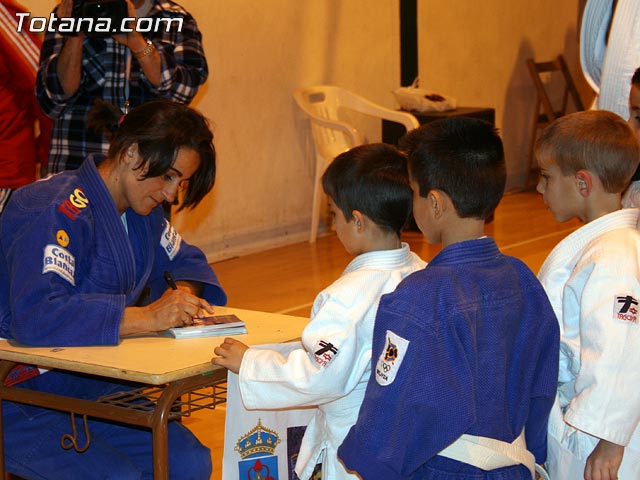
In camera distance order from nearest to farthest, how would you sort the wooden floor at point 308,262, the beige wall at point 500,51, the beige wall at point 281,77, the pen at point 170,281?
the pen at point 170,281
the wooden floor at point 308,262
the beige wall at point 281,77
the beige wall at point 500,51

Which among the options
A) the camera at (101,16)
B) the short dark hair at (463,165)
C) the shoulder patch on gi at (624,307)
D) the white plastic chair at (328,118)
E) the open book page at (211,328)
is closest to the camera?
the short dark hair at (463,165)

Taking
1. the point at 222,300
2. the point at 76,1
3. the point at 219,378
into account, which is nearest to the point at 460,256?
the point at 219,378

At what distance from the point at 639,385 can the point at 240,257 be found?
15.3 ft

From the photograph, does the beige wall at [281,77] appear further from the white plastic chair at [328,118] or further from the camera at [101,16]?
the camera at [101,16]

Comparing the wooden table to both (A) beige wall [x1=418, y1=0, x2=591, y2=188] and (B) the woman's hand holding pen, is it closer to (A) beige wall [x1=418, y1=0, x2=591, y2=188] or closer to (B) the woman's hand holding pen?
(B) the woman's hand holding pen

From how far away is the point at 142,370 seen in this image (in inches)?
83.5

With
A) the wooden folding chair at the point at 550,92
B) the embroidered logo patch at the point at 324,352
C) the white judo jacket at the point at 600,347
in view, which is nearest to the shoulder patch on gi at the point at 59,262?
the embroidered logo patch at the point at 324,352

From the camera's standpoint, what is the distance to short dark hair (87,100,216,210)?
8.21 ft

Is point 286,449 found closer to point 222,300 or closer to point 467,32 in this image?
point 222,300

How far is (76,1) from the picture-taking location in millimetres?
3721

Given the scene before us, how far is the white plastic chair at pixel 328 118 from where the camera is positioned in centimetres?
680

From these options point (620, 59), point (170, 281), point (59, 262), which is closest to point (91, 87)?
point (170, 281)

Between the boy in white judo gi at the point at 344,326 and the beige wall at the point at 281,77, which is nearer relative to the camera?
the boy in white judo gi at the point at 344,326

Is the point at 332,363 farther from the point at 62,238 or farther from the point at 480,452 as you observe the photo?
the point at 62,238
